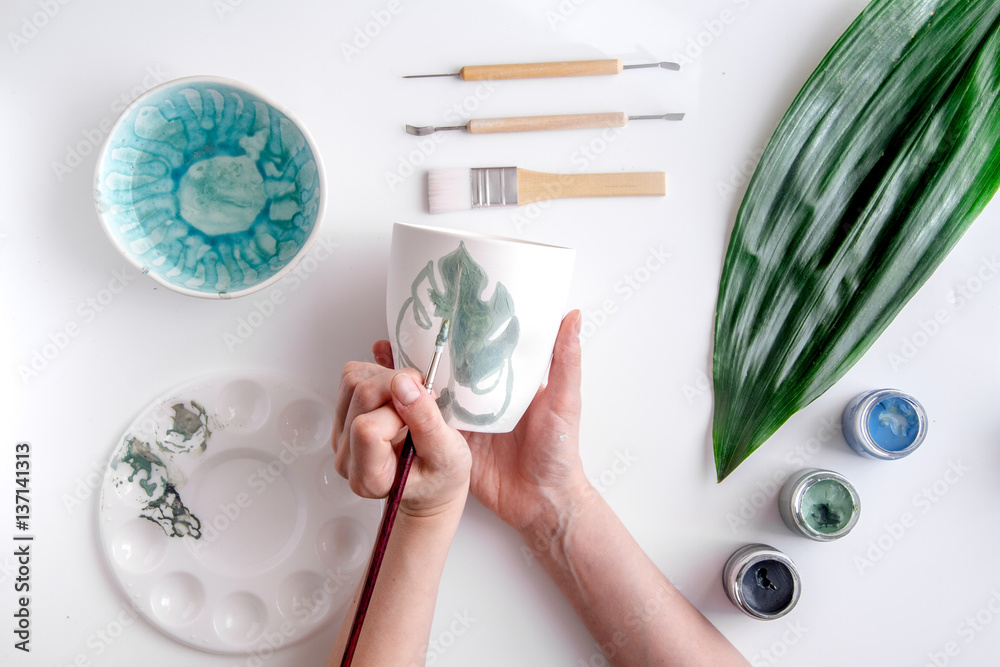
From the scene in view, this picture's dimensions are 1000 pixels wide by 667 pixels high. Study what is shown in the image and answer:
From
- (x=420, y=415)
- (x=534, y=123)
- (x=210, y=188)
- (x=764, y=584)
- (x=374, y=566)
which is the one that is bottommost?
(x=764, y=584)

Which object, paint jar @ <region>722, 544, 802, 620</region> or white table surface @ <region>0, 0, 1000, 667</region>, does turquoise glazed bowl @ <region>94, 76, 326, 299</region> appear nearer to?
white table surface @ <region>0, 0, 1000, 667</region>

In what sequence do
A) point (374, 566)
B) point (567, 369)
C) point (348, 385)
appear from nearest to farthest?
1. point (374, 566)
2. point (348, 385)
3. point (567, 369)

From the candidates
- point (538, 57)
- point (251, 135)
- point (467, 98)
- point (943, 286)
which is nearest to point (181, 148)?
point (251, 135)

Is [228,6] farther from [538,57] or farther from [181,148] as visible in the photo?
[538,57]

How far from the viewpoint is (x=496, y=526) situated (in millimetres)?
855

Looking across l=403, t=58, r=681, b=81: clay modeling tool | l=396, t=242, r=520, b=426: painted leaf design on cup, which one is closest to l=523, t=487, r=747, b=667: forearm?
l=396, t=242, r=520, b=426: painted leaf design on cup

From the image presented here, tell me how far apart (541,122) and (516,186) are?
0.09m

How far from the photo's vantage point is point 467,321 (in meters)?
0.60

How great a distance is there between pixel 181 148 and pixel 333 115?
20 centimetres

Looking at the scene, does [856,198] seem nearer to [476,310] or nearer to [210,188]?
[476,310]

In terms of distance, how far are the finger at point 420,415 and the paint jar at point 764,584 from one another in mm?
473

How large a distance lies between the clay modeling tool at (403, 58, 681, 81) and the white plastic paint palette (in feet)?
1.60

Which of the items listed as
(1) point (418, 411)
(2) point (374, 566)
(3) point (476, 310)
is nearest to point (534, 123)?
(3) point (476, 310)

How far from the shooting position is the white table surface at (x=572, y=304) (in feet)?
Answer: 2.71
